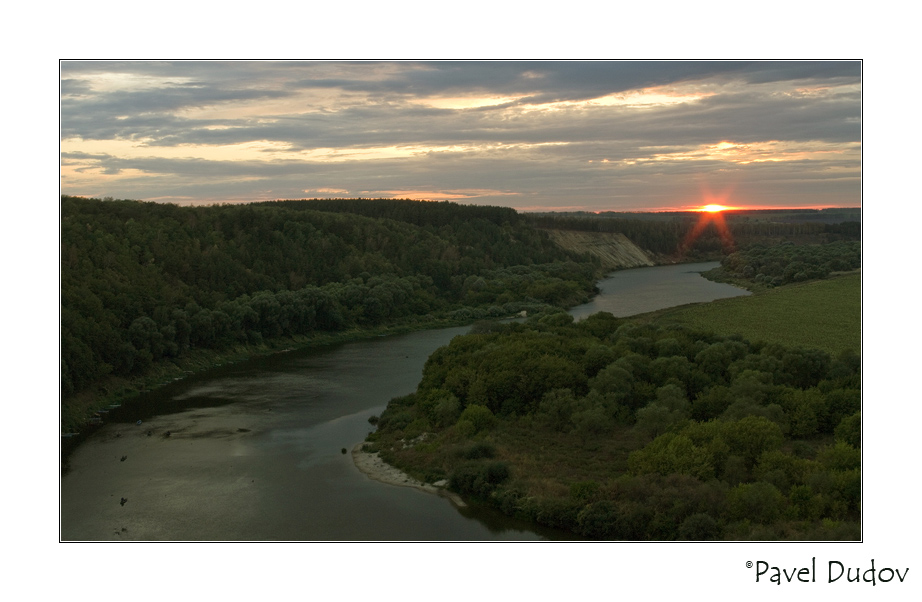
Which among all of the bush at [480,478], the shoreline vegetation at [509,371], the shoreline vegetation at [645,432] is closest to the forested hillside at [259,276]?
the shoreline vegetation at [509,371]

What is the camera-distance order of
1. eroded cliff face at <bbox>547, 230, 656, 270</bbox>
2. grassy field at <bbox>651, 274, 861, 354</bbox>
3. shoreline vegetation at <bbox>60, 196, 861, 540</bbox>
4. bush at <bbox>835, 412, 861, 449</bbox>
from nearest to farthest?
shoreline vegetation at <bbox>60, 196, 861, 540</bbox> → bush at <bbox>835, 412, 861, 449</bbox> → grassy field at <bbox>651, 274, 861, 354</bbox> → eroded cliff face at <bbox>547, 230, 656, 270</bbox>

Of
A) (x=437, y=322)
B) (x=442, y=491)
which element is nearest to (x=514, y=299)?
(x=437, y=322)

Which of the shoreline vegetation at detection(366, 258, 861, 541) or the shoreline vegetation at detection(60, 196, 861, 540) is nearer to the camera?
the shoreline vegetation at detection(366, 258, 861, 541)

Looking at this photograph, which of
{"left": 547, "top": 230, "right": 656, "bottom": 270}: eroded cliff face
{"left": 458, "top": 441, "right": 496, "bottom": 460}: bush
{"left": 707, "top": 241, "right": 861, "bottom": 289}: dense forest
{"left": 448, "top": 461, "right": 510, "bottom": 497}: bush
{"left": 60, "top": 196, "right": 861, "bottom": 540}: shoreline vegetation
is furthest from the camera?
{"left": 547, "top": 230, "right": 656, "bottom": 270}: eroded cliff face

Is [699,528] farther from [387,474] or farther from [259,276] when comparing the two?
[259,276]

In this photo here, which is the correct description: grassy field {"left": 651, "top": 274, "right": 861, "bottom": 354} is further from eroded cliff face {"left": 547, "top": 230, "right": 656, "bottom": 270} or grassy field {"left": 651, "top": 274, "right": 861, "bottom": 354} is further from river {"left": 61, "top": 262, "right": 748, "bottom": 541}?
eroded cliff face {"left": 547, "top": 230, "right": 656, "bottom": 270}

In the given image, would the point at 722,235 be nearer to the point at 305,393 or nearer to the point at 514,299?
the point at 514,299

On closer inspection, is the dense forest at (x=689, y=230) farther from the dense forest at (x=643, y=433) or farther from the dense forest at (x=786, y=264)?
the dense forest at (x=643, y=433)

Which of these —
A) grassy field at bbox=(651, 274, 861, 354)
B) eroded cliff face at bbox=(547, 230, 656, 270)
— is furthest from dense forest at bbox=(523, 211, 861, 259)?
grassy field at bbox=(651, 274, 861, 354)
